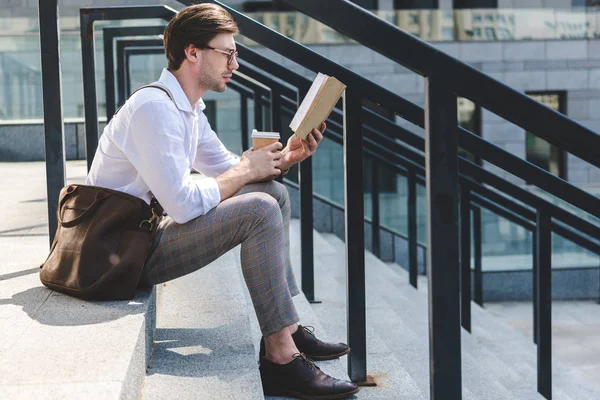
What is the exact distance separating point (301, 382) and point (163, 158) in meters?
0.75

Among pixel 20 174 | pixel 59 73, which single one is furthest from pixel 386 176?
pixel 59 73

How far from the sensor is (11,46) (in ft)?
28.1

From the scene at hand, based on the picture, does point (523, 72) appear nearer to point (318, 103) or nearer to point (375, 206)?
point (375, 206)

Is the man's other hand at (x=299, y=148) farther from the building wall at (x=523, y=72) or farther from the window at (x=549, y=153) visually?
the window at (x=549, y=153)

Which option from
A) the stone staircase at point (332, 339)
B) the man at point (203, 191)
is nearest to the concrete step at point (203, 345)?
the stone staircase at point (332, 339)

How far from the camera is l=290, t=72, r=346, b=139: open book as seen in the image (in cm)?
225

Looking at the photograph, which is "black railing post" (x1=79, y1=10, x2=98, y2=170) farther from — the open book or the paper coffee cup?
the open book

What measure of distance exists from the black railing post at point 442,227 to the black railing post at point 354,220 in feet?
2.91

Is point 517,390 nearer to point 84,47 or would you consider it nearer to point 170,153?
point 170,153

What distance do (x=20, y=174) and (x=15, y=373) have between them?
6069mm

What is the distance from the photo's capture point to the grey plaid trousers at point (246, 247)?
2.31 metres

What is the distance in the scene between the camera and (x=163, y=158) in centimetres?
226

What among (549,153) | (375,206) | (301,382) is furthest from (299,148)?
(549,153)

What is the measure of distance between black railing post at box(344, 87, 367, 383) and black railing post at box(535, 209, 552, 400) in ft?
4.08
